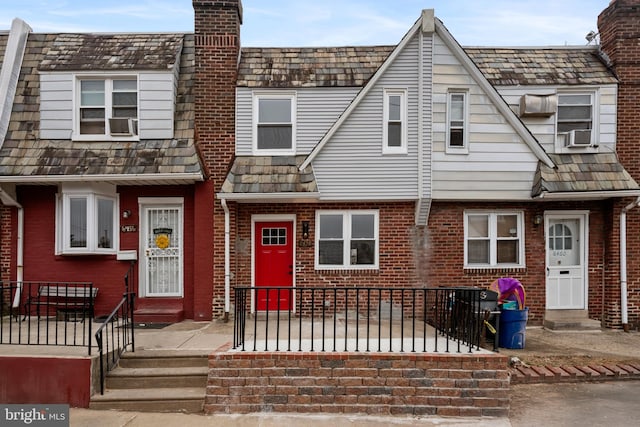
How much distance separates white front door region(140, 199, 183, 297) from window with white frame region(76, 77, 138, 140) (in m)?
2.04

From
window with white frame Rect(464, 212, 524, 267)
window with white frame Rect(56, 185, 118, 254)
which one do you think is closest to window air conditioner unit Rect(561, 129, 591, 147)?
window with white frame Rect(464, 212, 524, 267)

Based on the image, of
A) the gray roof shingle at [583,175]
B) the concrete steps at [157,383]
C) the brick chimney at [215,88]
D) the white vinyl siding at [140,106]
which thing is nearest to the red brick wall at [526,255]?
the gray roof shingle at [583,175]

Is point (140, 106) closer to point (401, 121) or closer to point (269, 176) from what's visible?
point (269, 176)

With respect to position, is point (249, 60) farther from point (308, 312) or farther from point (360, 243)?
point (308, 312)

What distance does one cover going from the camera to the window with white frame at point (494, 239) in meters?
9.89

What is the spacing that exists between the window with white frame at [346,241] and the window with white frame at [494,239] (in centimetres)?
212

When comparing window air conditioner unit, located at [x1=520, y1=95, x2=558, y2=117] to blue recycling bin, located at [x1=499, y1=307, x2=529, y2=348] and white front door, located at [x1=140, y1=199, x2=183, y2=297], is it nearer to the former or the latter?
blue recycling bin, located at [x1=499, y1=307, x2=529, y2=348]

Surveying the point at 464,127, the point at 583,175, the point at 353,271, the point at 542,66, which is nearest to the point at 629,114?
the point at 583,175

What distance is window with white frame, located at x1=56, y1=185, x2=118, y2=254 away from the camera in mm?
9328

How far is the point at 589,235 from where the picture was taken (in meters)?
10.0

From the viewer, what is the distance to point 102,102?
988 cm

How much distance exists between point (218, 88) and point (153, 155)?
6.64 feet

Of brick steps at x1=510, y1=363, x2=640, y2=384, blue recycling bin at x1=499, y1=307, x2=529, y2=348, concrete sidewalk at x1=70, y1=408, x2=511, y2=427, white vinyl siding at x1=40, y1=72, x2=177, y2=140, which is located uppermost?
white vinyl siding at x1=40, y1=72, x2=177, y2=140

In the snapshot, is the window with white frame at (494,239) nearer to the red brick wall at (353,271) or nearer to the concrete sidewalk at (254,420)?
the red brick wall at (353,271)
